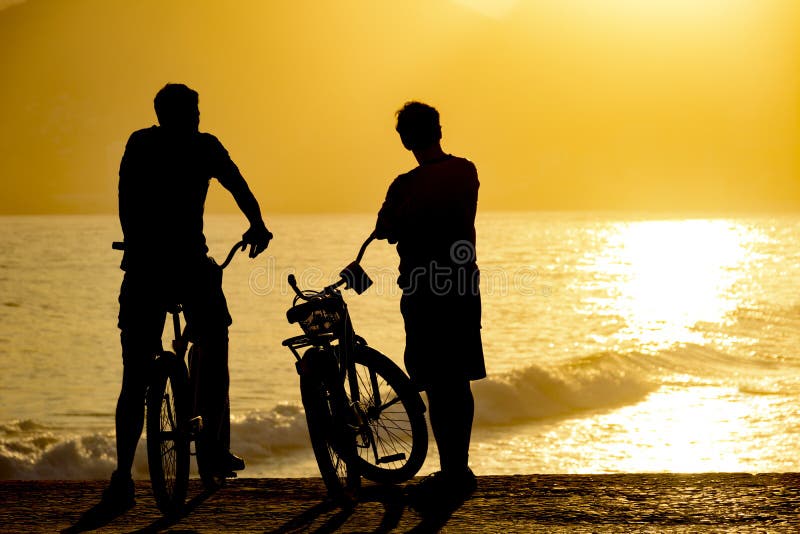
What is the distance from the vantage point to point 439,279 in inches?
199

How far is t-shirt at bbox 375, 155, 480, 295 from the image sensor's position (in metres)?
5.00

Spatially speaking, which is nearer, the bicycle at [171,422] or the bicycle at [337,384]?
the bicycle at [171,422]

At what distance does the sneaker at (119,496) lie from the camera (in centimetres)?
484

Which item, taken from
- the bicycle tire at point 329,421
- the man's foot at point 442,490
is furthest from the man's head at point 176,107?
the man's foot at point 442,490

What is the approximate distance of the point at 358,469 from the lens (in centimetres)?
500

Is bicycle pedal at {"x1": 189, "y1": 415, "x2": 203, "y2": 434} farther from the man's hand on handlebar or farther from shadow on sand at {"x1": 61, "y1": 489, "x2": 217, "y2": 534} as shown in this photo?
the man's hand on handlebar

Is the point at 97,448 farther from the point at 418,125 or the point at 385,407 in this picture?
the point at 418,125

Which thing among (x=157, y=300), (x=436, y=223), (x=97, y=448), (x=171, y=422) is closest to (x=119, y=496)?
(x=171, y=422)

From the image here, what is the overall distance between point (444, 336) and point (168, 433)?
1452 millimetres

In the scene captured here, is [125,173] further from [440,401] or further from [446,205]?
[440,401]

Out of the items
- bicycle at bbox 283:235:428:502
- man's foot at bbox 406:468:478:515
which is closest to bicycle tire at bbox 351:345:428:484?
bicycle at bbox 283:235:428:502

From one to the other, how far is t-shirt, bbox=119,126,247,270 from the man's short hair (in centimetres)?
7

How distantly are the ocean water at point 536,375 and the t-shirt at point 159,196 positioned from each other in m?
12.1

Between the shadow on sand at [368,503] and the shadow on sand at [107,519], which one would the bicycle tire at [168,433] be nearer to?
the shadow on sand at [107,519]
